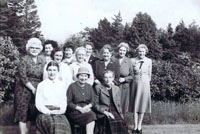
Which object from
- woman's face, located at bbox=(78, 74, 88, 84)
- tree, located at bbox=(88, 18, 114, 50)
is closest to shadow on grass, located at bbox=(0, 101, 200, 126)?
tree, located at bbox=(88, 18, 114, 50)

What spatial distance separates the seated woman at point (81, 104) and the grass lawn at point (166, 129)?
1417 millimetres

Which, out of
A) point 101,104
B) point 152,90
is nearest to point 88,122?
point 101,104

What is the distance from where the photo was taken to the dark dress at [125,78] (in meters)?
6.59

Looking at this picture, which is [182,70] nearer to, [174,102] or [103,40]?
[174,102]

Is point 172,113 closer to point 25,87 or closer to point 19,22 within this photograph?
point 25,87

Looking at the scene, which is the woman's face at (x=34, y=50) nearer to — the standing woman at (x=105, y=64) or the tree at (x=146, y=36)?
the standing woman at (x=105, y=64)

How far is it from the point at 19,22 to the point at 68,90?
281 centimetres

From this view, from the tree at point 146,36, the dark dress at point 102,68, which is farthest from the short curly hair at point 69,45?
the tree at point 146,36

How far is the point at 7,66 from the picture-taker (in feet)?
25.7

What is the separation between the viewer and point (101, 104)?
232 inches

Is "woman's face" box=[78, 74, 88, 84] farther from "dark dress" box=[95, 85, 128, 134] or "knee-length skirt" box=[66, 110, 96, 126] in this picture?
"knee-length skirt" box=[66, 110, 96, 126]

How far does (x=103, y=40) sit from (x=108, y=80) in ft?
6.54

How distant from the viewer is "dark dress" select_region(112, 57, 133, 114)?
21.6ft

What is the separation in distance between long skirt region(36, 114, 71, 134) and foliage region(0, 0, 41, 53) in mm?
2495
